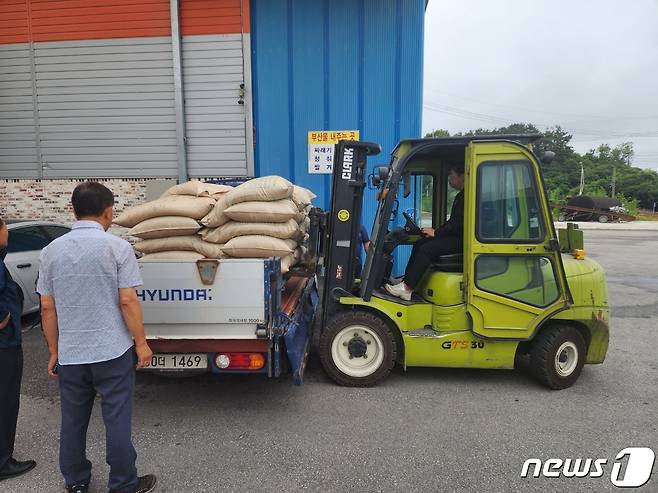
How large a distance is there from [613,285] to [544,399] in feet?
23.0

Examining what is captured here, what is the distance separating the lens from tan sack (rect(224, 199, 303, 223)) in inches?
143

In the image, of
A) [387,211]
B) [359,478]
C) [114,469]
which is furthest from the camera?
[387,211]

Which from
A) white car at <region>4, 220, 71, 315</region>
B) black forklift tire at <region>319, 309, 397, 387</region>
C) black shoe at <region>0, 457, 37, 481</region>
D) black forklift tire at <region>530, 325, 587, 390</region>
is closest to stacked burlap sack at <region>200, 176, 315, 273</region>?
black forklift tire at <region>319, 309, 397, 387</region>

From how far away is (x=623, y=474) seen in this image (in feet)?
9.23

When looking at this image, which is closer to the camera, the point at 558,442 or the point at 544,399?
the point at 558,442

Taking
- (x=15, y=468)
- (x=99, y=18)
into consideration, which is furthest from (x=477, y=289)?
(x=99, y=18)

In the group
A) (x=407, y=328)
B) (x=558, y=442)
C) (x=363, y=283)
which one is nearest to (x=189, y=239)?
(x=363, y=283)

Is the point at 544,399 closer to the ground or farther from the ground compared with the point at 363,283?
closer to the ground

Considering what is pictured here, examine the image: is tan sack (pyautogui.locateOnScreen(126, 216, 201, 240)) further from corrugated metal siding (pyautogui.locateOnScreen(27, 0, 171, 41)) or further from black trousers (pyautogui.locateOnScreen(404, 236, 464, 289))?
corrugated metal siding (pyautogui.locateOnScreen(27, 0, 171, 41))

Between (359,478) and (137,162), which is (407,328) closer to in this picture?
(359,478)

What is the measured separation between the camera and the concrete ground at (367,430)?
2.76 metres

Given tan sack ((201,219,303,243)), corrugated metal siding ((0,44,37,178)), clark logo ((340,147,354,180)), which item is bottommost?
tan sack ((201,219,303,243))

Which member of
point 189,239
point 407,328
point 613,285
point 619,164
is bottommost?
point 613,285

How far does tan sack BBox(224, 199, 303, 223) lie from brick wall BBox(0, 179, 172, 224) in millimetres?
6223
